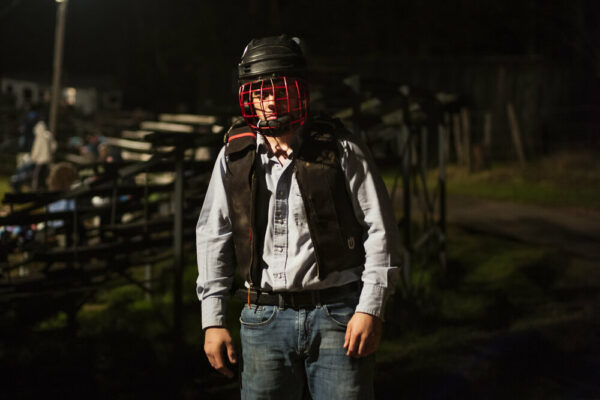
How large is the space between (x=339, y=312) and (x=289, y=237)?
335mm

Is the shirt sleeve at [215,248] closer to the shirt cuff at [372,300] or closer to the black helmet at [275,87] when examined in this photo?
the black helmet at [275,87]

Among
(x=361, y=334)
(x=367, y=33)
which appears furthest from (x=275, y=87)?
(x=367, y=33)

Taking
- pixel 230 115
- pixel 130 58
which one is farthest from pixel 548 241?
pixel 130 58

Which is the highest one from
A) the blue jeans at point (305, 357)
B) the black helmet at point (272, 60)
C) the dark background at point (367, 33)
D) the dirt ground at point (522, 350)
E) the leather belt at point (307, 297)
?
the dark background at point (367, 33)

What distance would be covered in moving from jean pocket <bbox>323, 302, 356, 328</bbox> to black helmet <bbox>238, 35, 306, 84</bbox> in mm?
873

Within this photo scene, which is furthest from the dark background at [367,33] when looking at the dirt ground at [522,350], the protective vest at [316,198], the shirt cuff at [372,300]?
the shirt cuff at [372,300]

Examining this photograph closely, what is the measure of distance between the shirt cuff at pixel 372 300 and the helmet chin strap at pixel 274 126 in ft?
2.13

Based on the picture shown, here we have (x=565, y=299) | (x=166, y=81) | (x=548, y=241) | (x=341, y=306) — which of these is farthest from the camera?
(x=166, y=81)

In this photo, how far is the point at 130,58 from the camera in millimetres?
41031

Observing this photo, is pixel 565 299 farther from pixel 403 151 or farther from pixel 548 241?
pixel 548 241

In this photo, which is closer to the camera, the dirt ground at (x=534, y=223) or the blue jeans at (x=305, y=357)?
the blue jeans at (x=305, y=357)

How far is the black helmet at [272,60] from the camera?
2686mm

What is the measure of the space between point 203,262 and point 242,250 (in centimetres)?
16

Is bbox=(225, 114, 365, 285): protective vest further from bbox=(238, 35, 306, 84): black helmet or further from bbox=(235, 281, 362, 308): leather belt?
bbox=(238, 35, 306, 84): black helmet
